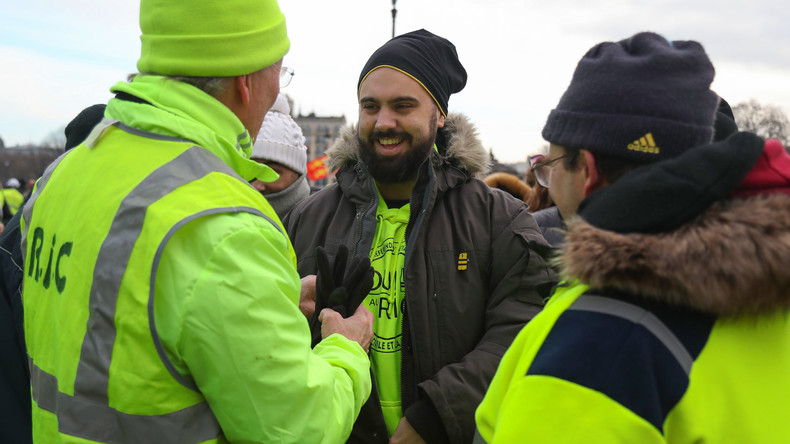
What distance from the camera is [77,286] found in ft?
4.72

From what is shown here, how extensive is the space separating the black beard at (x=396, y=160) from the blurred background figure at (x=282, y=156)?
109 cm

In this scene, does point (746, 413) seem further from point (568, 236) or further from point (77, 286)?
point (77, 286)

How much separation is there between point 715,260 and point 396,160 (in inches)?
76.1

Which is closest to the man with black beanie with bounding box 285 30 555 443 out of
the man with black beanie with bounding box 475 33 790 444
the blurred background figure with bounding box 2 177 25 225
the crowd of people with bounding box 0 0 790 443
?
the crowd of people with bounding box 0 0 790 443

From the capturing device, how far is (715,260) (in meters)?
1.11

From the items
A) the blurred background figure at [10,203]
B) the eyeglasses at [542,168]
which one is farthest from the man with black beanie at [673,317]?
the blurred background figure at [10,203]

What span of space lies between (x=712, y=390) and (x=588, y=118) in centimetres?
66

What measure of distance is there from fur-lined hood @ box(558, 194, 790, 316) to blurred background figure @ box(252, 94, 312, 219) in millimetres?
2959

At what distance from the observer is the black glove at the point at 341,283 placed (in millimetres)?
2109

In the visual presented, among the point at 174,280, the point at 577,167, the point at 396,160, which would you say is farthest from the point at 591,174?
the point at 396,160

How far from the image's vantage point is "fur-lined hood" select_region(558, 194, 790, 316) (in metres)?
1.10

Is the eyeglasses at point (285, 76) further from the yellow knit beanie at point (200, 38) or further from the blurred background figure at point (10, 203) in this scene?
the blurred background figure at point (10, 203)

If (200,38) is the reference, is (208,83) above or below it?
below

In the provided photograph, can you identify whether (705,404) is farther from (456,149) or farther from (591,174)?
(456,149)
